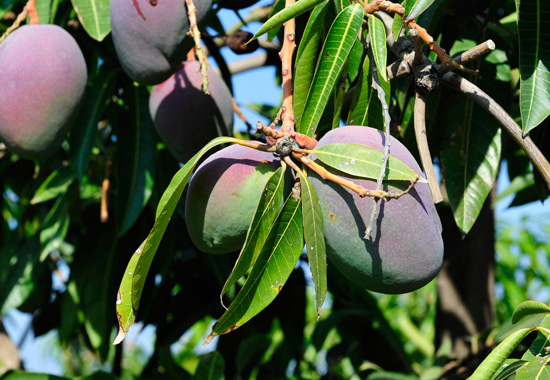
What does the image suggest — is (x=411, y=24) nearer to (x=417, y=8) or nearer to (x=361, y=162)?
(x=417, y=8)

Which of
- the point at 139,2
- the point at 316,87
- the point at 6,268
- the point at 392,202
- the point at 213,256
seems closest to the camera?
the point at 392,202

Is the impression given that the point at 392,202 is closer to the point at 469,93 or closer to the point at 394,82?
the point at 469,93

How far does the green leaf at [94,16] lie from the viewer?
1.16 metres

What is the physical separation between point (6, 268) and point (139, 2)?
109 cm

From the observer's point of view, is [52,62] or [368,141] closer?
[368,141]

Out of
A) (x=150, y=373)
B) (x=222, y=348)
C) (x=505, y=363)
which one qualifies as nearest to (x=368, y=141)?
(x=505, y=363)

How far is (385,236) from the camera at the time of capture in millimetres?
719

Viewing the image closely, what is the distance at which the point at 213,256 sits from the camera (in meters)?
1.56

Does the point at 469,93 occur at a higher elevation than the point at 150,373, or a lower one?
higher

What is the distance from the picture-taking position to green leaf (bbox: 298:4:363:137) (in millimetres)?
832

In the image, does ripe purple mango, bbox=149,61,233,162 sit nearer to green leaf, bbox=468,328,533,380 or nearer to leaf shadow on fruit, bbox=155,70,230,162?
leaf shadow on fruit, bbox=155,70,230,162

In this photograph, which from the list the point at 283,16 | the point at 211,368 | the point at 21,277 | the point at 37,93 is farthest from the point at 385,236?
the point at 21,277

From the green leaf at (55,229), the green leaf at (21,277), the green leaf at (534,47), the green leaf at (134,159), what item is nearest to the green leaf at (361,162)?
the green leaf at (534,47)

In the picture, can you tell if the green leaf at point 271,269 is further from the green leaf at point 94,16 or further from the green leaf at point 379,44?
the green leaf at point 94,16
